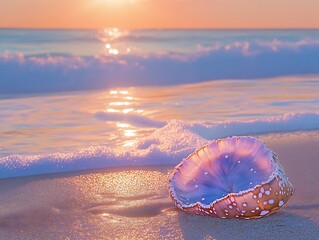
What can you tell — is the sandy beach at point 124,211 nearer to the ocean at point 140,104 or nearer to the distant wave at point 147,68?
the ocean at point 140,104

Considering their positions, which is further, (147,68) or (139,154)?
(147,68)

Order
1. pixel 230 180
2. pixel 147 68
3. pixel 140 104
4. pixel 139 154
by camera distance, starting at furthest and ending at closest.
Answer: pixel 147 68 → pixel 140 104 → pixel 139 154 → pixel 230 180

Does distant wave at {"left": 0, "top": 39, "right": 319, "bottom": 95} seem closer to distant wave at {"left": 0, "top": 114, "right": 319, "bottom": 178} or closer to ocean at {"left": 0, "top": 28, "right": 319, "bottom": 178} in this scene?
ocean at {"left": 0, "top": 28, "right": 319, "bottom": 178}

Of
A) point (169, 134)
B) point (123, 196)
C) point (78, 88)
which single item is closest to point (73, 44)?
point (78, 88)

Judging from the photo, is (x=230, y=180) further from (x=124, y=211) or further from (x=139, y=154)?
(x=139, y=154)

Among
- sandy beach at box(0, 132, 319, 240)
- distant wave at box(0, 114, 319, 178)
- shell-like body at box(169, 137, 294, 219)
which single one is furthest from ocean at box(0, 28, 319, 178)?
shell-like body at box(169, 137, 294, 219)

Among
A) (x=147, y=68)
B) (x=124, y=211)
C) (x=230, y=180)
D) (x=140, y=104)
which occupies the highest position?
(x=230, y=180)

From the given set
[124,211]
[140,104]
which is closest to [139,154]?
[124,211]
